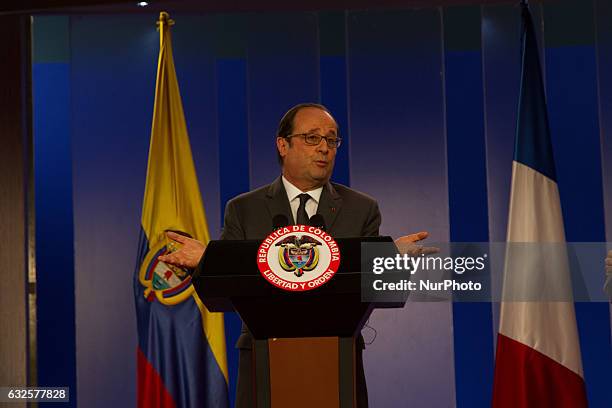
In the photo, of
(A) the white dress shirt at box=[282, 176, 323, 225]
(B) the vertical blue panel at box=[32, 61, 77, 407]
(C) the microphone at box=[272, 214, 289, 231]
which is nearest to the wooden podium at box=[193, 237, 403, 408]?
(C) the microphone at box=[272, 214, 289, 231]

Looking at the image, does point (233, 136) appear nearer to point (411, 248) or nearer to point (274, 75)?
point (274, 75)

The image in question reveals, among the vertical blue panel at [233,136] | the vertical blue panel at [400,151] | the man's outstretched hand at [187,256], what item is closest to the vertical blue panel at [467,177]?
the vertical blue panel at [400,151]

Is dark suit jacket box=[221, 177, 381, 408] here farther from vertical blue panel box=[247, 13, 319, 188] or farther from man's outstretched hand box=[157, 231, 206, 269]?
vertical blue panel box=[247, 13, 319, 188]

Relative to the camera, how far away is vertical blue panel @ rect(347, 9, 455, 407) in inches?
182

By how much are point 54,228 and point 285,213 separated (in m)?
2.66

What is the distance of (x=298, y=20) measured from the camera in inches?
190

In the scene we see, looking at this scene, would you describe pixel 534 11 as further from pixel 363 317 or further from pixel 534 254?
pixel 363 317

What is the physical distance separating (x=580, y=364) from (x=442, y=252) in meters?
1.89

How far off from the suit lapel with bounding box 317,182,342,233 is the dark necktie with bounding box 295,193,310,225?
1.9 inches

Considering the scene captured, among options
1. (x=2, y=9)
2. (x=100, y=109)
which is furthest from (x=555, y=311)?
(x=2, y=9)

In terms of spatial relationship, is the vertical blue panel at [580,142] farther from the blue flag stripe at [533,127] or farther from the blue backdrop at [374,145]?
the blue flag stripe at [533,127]

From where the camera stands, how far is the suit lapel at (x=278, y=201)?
2656mm

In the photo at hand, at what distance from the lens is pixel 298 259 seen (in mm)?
2018

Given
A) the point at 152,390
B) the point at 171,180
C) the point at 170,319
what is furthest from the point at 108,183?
the point at 152,390
